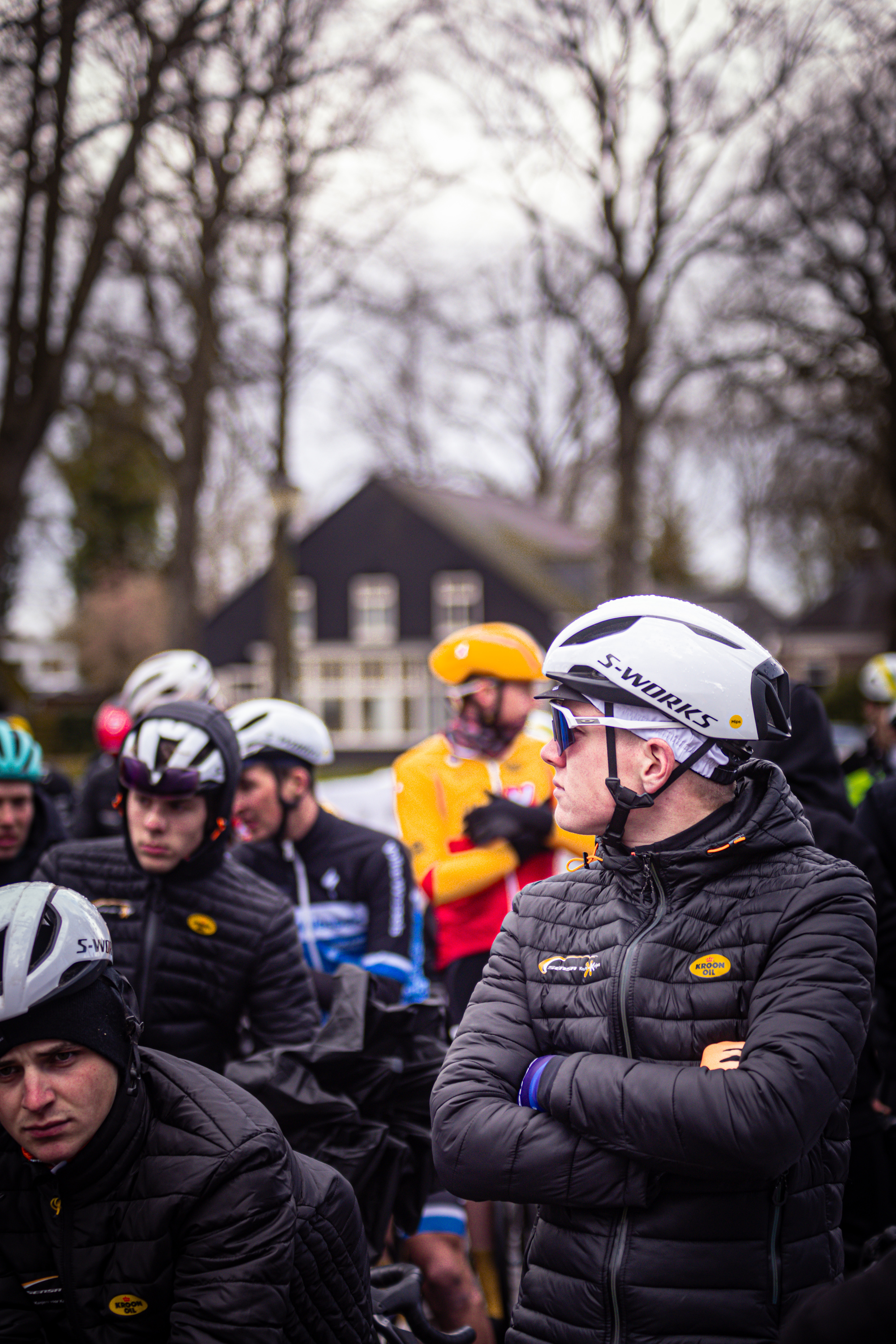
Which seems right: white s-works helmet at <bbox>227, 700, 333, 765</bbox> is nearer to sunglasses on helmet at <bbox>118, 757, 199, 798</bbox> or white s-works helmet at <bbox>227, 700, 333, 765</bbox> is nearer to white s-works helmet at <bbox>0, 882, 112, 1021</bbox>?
sunglasses on helmet at <bbox>118, 757, 199, 798</bbox>

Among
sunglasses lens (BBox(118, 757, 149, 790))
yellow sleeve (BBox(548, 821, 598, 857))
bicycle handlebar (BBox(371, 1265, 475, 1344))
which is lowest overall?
bicycle handlebar (BBox(371, 1265, 475, 1344))

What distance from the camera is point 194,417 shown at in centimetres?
1562

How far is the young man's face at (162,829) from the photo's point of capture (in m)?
3.38

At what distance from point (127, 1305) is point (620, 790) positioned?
1.36 metres

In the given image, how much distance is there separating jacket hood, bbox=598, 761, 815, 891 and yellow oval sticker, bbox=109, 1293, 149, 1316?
4.05 feet

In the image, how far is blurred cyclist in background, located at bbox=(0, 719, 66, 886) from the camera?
15.4ft

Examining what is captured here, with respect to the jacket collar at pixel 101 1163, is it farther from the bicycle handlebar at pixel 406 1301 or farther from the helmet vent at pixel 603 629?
the helmet vent at pixel 603 629

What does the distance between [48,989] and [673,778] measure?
1.28 meters

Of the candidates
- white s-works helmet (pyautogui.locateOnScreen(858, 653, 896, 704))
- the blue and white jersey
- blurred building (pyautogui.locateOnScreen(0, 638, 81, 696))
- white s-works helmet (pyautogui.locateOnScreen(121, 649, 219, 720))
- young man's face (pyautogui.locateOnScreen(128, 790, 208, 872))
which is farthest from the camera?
blurred building (pyautogui.locateOnScreen(0, 638, 81, 696))

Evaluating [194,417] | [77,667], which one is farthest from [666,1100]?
[77,667]

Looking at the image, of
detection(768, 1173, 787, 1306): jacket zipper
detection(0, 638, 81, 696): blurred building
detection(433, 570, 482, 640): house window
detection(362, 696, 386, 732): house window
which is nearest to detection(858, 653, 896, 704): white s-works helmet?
detection(768, 1173, 787, 1306): jacket zipper

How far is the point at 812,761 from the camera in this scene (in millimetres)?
3951

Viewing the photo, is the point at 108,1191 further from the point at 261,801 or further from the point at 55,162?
the point at 55,162

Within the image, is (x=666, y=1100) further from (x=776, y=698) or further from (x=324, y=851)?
(x=324, y=851)
